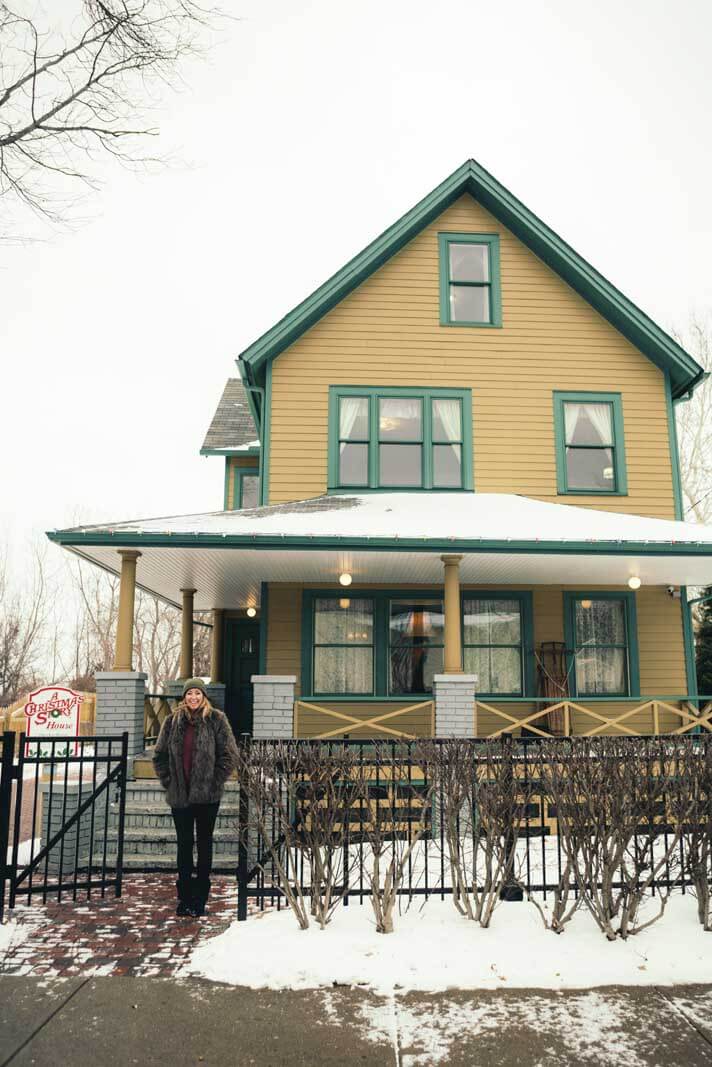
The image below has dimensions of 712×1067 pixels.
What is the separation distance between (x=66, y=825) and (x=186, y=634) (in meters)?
8.05

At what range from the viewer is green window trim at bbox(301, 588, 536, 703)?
40.9ft

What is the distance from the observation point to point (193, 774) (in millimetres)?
6418

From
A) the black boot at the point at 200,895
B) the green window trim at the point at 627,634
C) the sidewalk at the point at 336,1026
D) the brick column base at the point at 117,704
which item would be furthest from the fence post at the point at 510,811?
Result: the green window trim at the point at 627,634

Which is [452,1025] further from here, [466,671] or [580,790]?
[466,671]

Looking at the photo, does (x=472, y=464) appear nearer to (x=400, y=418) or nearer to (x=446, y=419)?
(x=446, y=419)

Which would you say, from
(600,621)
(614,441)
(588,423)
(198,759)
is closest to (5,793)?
(198,759)

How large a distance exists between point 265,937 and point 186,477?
8340 cm

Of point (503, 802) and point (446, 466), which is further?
point (446, 466)

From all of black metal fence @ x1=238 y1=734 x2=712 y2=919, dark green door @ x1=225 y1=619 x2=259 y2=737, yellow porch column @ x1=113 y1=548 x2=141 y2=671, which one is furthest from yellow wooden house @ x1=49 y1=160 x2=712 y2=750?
black metal fence @ x1=238 y1=734 x2=712 y2=919

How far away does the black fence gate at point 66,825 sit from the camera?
21.0 ft

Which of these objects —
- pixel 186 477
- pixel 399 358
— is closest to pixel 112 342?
pixel 186 477

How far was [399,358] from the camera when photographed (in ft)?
43.8

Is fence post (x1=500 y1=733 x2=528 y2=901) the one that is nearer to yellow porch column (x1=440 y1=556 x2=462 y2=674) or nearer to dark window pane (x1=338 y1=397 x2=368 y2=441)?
yellow porch column (x1=440 y1=556 x2=462 y2=674)

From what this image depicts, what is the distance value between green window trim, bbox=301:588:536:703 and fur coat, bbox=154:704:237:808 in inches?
228
